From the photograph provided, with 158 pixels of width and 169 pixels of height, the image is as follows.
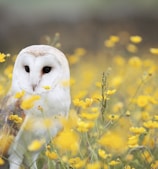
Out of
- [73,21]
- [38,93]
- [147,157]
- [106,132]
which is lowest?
[147,157]

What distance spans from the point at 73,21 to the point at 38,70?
5.69 metres

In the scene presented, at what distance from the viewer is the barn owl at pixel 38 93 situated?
3047 millimetres

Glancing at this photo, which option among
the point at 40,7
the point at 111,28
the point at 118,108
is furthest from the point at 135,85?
the point at 40,7

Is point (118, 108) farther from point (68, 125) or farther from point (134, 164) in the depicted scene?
point (68, 125)

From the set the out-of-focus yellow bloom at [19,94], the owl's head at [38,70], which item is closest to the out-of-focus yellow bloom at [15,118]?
→ the out-of-focus yellow bloom at [19,94]

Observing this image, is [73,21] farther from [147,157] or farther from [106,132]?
[106,132]

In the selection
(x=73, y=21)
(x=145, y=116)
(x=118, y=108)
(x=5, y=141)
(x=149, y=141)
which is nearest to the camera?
(x=5, y=141)

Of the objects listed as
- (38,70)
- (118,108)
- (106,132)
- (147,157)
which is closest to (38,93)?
(38,70)

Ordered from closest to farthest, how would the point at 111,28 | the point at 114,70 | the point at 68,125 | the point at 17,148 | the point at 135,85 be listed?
1. the point at 68,125
2. the point at 17,148
3. the point at 135,85
4. the point at 114,70
5. the point at 111,28

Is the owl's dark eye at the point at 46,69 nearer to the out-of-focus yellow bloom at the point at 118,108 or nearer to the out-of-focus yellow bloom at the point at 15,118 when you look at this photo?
the out-of-focus yellow bloom at the point at 15,118

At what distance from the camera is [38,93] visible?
306cm

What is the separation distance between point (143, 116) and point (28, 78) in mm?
624

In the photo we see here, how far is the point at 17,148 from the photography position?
3.08 metres

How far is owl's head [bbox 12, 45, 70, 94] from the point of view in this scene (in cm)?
305
